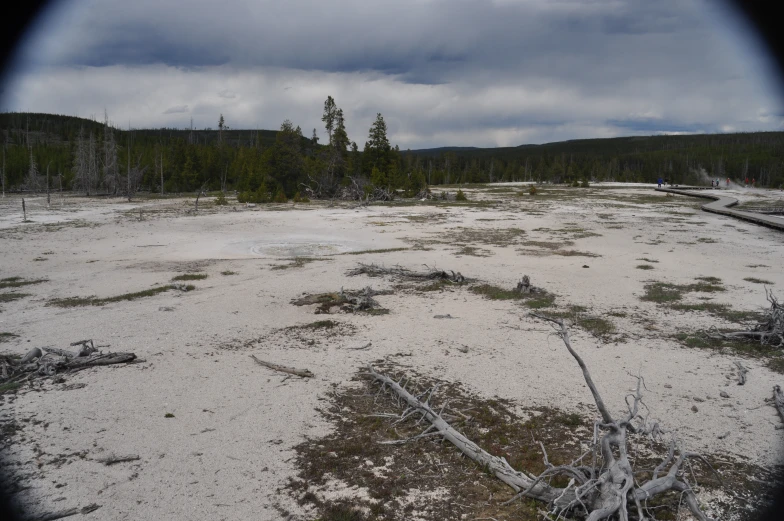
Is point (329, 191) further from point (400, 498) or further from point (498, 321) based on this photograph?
point (400, 498)

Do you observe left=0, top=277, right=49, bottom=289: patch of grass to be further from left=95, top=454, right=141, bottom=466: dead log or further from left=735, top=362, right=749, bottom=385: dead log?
left=735, top=362, right=749, bottom=385: dead log

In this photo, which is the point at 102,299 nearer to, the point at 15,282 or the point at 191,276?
the point at 191,276

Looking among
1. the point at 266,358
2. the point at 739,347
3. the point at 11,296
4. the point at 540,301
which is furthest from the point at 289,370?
the point at 11,296

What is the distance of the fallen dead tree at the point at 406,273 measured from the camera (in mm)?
13992

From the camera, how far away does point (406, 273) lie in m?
14.5

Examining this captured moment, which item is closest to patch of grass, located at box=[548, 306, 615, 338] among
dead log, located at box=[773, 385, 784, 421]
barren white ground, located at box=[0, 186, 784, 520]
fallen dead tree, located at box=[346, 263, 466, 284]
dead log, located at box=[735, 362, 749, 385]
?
barren white ground, located at box=[0, 186, 784, 520]

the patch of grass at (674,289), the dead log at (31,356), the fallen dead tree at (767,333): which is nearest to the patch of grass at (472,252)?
the patch of grass at (674,289)

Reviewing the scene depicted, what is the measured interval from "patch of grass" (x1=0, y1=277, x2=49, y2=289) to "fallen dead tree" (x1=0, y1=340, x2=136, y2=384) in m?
6.72

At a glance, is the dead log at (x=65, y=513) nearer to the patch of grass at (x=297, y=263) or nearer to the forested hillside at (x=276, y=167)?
the forested hillside at (x=276, y=167)

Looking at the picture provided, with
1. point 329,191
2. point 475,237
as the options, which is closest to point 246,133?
point 329,191

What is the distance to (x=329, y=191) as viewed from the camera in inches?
2056

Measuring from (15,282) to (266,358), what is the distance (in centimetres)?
978

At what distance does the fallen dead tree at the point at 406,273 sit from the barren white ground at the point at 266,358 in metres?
0.61

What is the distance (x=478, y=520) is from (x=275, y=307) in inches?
313
